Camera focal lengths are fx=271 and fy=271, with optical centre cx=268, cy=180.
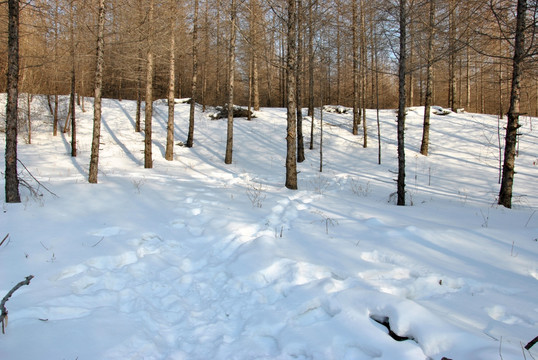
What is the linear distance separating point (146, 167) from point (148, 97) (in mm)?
Answer: 3347

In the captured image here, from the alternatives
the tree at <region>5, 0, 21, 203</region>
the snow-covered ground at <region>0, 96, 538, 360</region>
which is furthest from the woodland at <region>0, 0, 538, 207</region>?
the snow-covered ground at <region>0, 96, 538, 360</region>

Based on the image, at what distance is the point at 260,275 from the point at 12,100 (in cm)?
741

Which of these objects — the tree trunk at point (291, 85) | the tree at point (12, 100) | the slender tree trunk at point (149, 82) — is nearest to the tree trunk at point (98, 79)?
the tree at point (12, 100)

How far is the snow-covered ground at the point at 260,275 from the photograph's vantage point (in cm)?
250

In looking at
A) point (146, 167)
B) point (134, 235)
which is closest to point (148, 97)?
point (146, 167)

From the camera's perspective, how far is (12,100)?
21.4ft

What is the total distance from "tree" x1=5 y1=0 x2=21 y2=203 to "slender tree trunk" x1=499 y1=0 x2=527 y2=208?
40.8 ft

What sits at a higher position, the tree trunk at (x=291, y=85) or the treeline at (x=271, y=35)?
the treeline at (x=271, y=35)

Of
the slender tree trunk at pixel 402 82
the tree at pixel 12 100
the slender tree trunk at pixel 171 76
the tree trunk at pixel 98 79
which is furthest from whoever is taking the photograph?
the slender tree trunk at pixel 171 76

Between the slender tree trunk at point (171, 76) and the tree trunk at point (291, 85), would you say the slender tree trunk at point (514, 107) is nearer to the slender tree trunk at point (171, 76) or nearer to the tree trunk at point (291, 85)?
the tree trunk at point (291, 85)

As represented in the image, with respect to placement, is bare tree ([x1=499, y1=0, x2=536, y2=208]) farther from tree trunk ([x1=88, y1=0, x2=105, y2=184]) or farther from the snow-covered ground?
tree trunk ([x1=88, y1=0, x2=105, y2=184])

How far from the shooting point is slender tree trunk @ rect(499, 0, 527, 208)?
6996 mm

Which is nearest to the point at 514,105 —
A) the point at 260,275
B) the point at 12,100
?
the point at 260,275

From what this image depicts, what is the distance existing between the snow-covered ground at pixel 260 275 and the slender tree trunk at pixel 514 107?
899mm
